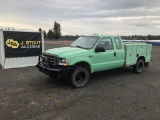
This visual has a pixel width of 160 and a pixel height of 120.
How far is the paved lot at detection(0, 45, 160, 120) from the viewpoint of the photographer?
4.47 metres

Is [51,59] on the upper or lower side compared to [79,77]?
upper

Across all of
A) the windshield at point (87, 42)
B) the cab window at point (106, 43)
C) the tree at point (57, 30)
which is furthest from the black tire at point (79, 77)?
the tree at point (57, 30)

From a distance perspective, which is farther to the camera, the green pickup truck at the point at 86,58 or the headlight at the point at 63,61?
the green pickup truck at the point at 86,58

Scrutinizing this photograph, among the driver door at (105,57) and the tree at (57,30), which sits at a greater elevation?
the tree at (57,30)

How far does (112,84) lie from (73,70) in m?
1.87

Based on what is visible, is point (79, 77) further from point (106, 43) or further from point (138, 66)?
point (138, 66)

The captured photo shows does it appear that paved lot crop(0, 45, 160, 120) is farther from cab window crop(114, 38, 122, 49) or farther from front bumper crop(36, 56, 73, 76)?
cab window crop(114, 38, 122, 49)

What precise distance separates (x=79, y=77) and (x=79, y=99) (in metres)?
1.34

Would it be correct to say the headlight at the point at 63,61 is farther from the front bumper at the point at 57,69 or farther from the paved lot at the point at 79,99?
the paved lot at the point at 79,99

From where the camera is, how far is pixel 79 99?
5543 millimetres

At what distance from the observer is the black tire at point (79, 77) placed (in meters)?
6.46

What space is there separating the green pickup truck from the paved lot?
0.61 metres

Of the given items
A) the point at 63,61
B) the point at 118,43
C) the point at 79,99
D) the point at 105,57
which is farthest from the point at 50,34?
the point at 79,99

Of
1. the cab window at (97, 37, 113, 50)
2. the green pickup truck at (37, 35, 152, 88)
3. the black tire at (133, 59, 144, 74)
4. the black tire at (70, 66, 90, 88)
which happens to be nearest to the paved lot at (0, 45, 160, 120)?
the black tire at (70, 66, 90, 88)
